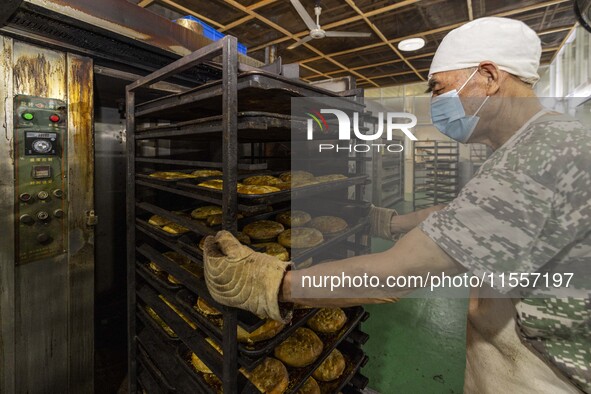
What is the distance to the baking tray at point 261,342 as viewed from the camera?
1043 mm

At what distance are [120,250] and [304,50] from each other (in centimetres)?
471

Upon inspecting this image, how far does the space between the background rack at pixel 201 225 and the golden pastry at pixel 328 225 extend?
0.07m

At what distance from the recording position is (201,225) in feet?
3.91

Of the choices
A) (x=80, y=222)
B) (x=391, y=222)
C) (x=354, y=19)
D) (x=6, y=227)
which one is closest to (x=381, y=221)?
(x=391, y=222)

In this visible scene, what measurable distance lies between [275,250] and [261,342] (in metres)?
0.40

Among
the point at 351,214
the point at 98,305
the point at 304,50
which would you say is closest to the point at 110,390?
the point at 98,305

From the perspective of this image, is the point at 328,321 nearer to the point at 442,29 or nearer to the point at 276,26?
the point at 276,26

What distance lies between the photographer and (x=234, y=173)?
3.36 ft

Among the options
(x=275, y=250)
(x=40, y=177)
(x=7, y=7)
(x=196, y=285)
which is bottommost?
(x=196, y=285)

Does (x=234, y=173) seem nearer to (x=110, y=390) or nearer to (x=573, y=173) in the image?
(x=573, y=173)

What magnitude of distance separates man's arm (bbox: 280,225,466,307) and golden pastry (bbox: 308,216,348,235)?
2.35 feet

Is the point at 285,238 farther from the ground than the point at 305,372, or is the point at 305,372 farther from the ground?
the point at 285,238

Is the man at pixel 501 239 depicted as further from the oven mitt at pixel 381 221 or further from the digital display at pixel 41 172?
the digital display at pixel 41 172

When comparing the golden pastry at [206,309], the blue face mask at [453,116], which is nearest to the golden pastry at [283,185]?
the golden pastry at [206,309]
